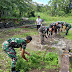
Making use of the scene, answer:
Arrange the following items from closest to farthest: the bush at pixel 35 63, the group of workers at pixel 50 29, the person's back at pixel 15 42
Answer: the person's back at pixel 15 42 → the bush at pixel 35 63 → the group of workers at pixel 50 29

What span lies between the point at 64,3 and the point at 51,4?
3.92 metres

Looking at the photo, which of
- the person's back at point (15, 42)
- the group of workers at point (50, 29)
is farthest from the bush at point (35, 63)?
the group of workers at point (50, 29)

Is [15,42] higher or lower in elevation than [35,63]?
higher

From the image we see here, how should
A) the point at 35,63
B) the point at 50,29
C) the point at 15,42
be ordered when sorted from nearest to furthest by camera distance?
the point at 15,42, the point at 35,63, the point at 50,29

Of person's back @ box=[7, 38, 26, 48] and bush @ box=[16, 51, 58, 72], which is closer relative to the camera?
person's back @ box=[7, 38, 26, 48]

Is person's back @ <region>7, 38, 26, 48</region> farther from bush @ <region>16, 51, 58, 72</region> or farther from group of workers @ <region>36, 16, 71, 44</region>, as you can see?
group of workers @ <region>36, 16, 71, 44</region>

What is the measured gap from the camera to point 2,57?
5004 millimetres

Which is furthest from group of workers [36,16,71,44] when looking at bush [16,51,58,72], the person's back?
the person's back

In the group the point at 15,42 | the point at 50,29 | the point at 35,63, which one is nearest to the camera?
the point at 15,42

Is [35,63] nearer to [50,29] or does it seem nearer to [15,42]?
[15,42]

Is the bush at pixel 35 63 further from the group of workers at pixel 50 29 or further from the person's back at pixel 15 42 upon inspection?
the group of workers at pixel 50 29

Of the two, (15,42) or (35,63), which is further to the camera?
(35,63)

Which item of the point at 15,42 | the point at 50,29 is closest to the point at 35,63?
the point at 15,42

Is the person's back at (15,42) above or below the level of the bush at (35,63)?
above
